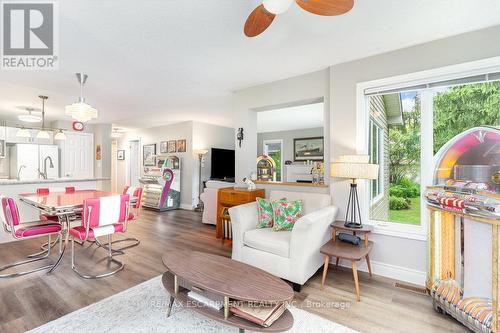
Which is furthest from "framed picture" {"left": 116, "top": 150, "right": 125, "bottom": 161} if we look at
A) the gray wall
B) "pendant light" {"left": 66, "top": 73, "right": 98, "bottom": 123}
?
"pendant light" {"left": 66, "top": 73, "right": 98, "bottom": 123}

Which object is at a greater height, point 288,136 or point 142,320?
point 288,136

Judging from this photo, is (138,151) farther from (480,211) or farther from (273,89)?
(480,211)

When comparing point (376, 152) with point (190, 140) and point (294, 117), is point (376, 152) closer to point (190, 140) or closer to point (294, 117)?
point (294, 117)

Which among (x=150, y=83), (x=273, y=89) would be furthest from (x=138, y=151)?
(x=273, y=89)

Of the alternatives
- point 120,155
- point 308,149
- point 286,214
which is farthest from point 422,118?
point 120,155

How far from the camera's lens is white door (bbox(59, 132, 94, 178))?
639 centimetres

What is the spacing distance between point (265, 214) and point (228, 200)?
3.33ft

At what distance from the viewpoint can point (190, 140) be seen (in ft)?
21.5

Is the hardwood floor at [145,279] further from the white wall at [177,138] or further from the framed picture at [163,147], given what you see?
the framed picture at [163,147]

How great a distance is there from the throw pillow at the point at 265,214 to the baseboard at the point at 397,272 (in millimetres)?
Answer: 1211

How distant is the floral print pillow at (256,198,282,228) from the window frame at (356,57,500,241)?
1112mm

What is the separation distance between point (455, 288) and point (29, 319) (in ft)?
11.2

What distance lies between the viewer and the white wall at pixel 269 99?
10.5 ft

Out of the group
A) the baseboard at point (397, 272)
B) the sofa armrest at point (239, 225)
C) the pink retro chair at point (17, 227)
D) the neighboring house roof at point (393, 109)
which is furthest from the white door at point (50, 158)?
the neighboring house roof at point (393, 109)
